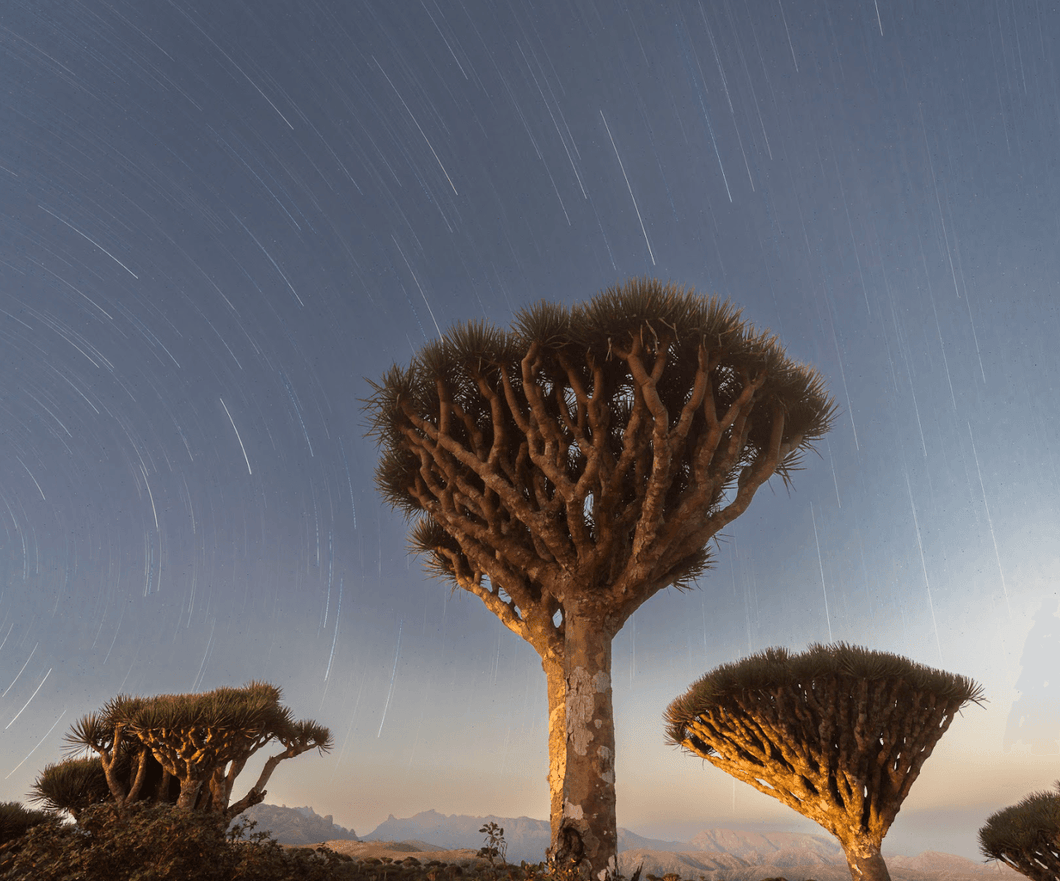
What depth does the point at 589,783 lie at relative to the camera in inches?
274

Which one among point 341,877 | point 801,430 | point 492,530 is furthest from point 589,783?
point 801,430

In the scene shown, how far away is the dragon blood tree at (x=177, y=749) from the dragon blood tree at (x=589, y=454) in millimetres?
7853

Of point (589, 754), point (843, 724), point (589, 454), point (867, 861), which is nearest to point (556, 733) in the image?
point (589, 754)

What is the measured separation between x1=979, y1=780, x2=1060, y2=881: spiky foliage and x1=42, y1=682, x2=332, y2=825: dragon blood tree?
16.0 metres

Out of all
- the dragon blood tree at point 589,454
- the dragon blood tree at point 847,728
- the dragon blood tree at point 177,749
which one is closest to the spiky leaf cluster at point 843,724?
the dragon blood tree at point 847,728

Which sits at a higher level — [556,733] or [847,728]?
[847,728]

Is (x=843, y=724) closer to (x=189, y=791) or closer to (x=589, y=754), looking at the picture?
(x=589, y=754)

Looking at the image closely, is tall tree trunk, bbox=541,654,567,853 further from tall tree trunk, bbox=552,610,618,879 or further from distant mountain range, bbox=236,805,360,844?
distant mountain range, bbox=236,805,360,844

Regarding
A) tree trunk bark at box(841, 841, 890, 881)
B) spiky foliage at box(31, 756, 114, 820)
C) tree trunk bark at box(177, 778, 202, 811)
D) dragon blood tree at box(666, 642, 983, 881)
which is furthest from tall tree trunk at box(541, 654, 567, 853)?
spiky foliage at box(31, 756, 114, 820)

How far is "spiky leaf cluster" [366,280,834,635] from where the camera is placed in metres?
8.09

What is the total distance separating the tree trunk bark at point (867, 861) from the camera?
430 inches

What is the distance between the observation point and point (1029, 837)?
1114 cm

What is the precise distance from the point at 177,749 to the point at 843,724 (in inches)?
556

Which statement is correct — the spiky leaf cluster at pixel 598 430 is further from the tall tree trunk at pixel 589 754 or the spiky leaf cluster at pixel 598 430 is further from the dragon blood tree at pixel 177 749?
the dragon blood tree at pixel 177 749
